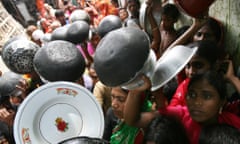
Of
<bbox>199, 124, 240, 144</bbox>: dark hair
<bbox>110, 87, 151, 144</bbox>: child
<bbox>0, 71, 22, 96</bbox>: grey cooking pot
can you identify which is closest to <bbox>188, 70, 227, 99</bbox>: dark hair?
<bbox>199, 124, 240, 144</bbox>: dark hair

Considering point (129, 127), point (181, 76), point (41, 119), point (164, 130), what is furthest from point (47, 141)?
point (181, 76)

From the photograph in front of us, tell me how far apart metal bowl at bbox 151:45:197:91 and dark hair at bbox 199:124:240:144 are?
0.89ft

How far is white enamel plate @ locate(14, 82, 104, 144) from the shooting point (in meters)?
1.33

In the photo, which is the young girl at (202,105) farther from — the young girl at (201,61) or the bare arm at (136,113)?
the young girl at (201,61)

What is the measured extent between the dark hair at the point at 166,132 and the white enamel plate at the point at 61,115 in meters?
0.33

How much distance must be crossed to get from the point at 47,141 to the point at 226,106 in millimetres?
885

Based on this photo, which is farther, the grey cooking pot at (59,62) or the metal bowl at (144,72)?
the grey cooking pot at (59,62)

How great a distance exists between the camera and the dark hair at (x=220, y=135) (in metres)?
0.95

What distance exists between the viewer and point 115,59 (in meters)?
0.94

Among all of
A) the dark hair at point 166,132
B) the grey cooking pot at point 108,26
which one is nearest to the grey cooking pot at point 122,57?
the dark hair at point 166,132

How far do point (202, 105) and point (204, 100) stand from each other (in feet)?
0.07

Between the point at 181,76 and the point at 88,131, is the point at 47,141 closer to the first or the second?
the point at 88,131

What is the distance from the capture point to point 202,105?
1123mm

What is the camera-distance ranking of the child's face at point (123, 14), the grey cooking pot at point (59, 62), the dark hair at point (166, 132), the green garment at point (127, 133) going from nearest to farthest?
1. the dark hair at point (166, 132)
2. the green garment at point (127, 133)
3. the grey cooking pot at point (59, 62)
4. the child's face at point (123, 14)
